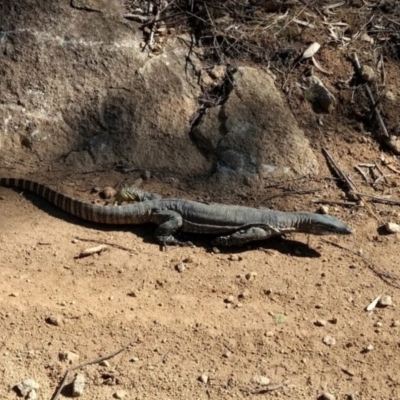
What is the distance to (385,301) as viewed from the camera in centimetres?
692

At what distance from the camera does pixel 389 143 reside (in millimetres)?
9281

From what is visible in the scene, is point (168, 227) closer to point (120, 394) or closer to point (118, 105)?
point (118, 105)

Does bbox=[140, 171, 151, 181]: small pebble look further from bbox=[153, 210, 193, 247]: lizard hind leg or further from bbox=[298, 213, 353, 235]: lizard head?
bbox=[298, 213, 353, 235]: lizard head

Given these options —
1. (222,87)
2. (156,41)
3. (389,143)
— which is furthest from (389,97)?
(156,41)

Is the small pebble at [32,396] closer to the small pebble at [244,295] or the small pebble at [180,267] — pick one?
the small pebble at [180,267]

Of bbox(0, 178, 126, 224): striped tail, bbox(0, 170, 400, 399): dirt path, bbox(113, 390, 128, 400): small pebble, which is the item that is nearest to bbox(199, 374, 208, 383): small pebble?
bbox(0, 170, 400, 399): dirt path

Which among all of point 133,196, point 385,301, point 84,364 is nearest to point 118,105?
point 133,196

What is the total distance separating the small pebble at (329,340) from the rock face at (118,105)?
9.15 ft

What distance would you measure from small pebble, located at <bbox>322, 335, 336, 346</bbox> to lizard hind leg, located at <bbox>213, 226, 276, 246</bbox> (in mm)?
1622

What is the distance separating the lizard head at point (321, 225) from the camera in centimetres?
776

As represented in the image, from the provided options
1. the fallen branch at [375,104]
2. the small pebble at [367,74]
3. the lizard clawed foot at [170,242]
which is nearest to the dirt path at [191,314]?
the lizard clawed foot at [170,242]

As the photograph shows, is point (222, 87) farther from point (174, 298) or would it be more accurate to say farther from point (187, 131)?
point (174, 298)

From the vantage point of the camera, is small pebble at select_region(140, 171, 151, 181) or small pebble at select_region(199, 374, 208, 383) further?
small pebble at select_region(140, 171, 151, 181)

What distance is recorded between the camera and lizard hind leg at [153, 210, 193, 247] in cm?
772
